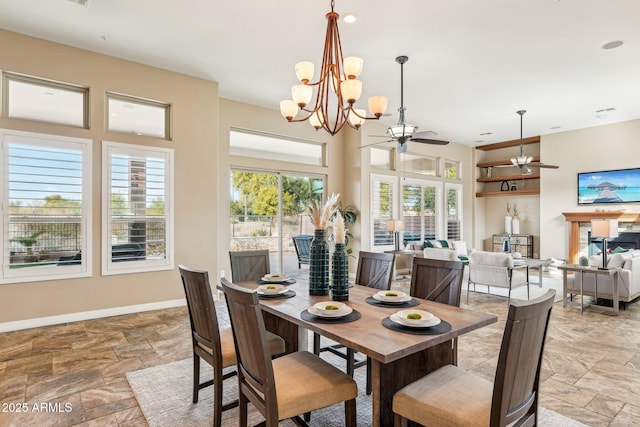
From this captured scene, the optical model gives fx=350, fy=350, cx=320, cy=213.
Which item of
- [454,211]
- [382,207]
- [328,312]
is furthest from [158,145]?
[454,211]

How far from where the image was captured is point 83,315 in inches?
173

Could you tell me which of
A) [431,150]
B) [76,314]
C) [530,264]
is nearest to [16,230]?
[76,314]

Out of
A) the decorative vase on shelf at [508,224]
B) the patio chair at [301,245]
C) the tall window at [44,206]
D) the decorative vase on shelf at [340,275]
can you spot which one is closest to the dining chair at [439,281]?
the decorative vase on shelf at [340,275]

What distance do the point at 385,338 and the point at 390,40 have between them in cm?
361

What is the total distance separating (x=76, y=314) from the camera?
4.34m

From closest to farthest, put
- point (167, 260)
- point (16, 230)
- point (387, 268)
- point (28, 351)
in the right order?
point (387, 268) → point (28, 351) → point (16, 230) → point (167, 260)

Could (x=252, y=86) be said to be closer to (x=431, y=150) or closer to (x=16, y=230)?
(x=16, y=230)

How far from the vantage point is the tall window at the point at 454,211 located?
377 inches

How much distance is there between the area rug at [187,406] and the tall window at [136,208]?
2.12 m

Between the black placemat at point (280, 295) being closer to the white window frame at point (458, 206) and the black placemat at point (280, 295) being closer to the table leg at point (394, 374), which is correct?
the table leg at point (394, 374)

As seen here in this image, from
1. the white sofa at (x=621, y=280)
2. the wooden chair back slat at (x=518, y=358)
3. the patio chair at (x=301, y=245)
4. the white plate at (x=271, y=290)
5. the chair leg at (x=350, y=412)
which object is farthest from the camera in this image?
the patio chair at (x=301, y=245)

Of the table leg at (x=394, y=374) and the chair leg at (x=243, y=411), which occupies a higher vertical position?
the table leg at (x=394, y=374)

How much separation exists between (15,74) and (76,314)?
115 inches

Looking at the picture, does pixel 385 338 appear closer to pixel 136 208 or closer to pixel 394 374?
pixel 394 374
